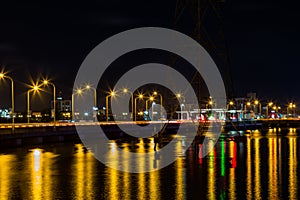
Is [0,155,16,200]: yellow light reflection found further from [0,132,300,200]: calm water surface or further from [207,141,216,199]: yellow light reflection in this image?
[207,141,216,199]: yellow light reflection

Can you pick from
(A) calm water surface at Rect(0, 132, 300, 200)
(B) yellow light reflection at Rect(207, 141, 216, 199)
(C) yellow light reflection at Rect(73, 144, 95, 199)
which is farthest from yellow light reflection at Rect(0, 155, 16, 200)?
(B) yellow light reflection at Rect(207, 141, 216, 199)

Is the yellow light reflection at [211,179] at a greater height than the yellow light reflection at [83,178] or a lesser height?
greater

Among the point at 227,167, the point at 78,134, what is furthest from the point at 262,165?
the point at 78,134

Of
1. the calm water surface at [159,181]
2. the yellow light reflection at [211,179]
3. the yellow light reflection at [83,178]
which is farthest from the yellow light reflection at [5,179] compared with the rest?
the yellow light reflection at [211,179]

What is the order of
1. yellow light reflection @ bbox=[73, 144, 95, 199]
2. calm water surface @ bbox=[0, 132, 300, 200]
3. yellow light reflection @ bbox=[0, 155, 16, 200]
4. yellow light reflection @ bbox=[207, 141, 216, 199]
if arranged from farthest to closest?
yellow light reflection @ bbox=[73, 144, 95, 199], yellow light reflection @ bbox=[0, 155, 16, 200], calm water surface @ bbox=[0, 132, 300, 200], yellow light reflection @ bbox=[207, 141, 216, 199]

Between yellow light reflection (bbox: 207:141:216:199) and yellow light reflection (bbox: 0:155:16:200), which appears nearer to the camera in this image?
yellow light reflection (bbox: 207:141:216:199)

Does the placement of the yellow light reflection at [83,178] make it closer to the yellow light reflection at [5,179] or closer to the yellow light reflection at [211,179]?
the yellow light reflection at [5,179]

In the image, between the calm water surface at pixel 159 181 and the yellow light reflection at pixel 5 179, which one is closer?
the calm water surface at pixel 159 181

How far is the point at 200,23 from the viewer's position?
42.9 m

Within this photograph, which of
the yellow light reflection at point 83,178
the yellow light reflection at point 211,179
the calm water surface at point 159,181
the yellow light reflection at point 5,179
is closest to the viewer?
the yellow light reflection at point 211,179

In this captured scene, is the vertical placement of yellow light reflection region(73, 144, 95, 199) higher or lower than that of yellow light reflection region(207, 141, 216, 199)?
lower

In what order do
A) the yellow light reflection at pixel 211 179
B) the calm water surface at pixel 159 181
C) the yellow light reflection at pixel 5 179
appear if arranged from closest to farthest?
1. the yellow light reflection at pixel 211 179
2. the calm water surface at pixel 159 181
3. the yellow light reflection at pixel 5 179

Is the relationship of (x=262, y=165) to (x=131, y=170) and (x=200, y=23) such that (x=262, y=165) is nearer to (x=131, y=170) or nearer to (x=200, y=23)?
(x=131, y=170)

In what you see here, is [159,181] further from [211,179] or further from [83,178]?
[83,178]
